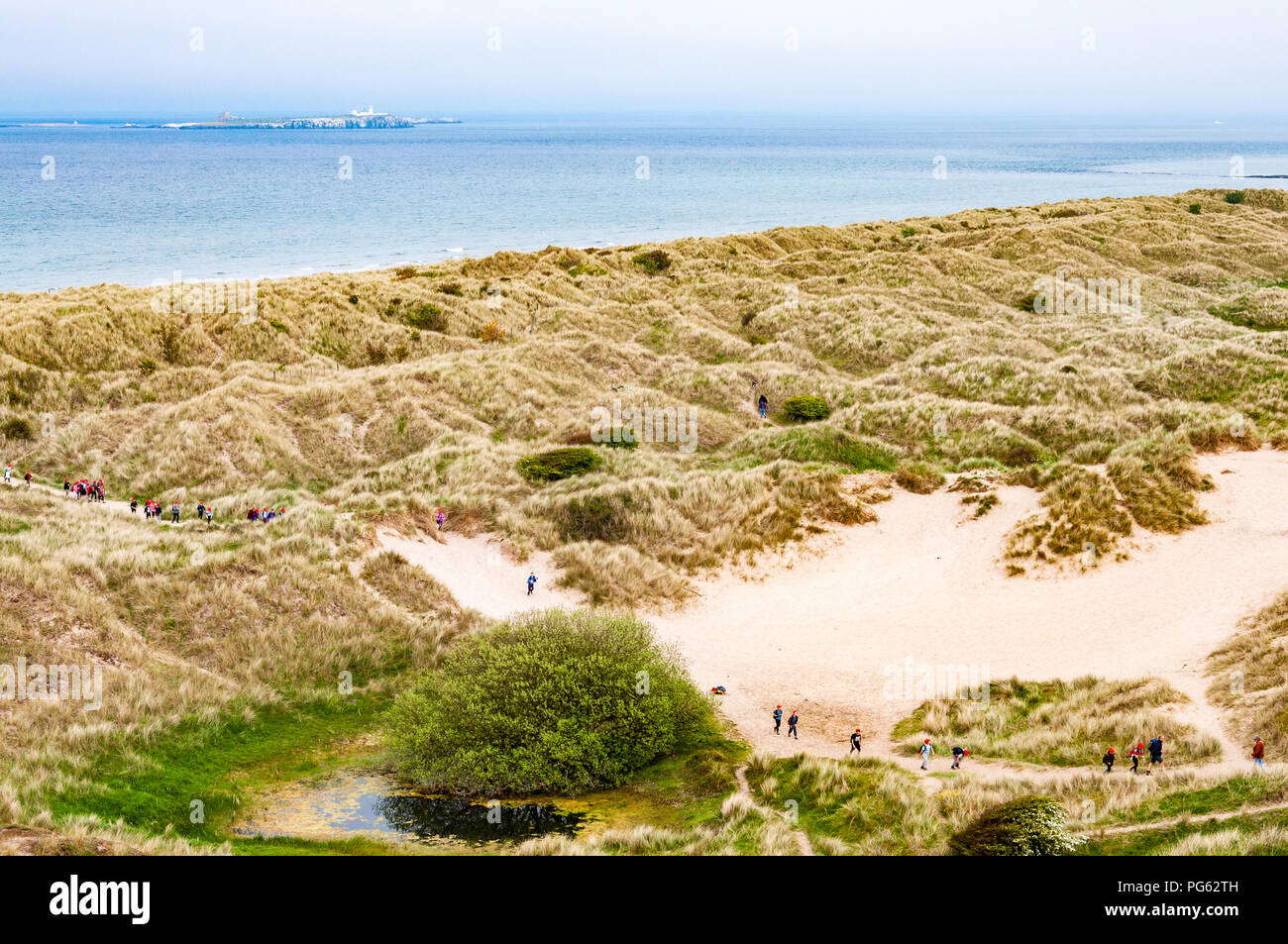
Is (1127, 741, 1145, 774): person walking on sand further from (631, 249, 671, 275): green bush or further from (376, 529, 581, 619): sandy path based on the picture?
(631, 249, 671, 275): green bush

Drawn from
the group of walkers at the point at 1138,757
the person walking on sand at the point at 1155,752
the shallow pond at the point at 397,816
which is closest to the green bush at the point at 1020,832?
the group of walkers at the point at 1138,757

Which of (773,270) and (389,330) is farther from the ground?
(773,270)

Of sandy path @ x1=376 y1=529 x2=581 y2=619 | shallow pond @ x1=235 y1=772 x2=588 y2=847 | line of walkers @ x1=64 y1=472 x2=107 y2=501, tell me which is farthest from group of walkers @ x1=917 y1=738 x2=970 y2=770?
line of walkers @ x1=64 y1=472 x2=107 y2=501

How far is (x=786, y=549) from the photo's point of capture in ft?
98.6

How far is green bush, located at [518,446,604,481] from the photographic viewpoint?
35.0 m

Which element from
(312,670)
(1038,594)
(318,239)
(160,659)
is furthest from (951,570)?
(318,239)

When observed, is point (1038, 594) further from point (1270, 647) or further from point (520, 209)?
point (520, 209)

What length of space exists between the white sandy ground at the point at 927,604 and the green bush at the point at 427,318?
2906 cm

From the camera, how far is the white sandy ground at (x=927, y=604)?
22891 millimetres

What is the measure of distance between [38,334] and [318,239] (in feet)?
263

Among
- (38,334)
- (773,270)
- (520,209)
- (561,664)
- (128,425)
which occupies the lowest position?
(561,664)

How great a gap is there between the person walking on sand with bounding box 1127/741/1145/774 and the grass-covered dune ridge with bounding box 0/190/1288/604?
36.3ft

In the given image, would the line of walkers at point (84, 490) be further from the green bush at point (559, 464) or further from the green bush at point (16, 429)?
the green bush at point (559, 464)

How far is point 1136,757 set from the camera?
17.1m
